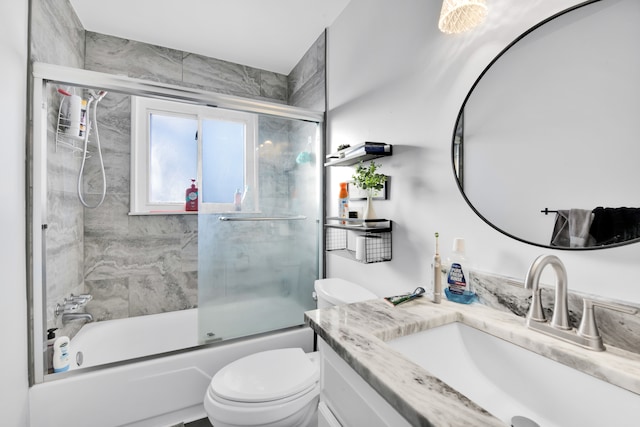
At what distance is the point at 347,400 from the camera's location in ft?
2.11

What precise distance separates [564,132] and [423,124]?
0.51 m

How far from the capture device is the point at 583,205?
27.0 inches

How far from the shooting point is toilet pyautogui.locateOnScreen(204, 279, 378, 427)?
1056 mm

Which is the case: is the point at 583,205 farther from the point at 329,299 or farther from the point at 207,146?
the point at 207,146

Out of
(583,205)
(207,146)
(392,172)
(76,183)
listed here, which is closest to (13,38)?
(207,146)

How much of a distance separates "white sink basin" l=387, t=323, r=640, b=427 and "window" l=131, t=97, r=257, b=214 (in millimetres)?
1337

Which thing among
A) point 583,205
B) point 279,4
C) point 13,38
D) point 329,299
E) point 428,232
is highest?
point 279,4

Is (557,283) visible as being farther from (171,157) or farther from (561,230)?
(171,157)

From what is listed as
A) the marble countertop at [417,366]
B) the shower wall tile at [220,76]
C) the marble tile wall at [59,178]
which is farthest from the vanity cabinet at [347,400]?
the shower wall tile at [220,76]

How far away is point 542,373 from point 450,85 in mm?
951

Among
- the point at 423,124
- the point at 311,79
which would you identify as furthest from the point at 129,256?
the point at 423,124

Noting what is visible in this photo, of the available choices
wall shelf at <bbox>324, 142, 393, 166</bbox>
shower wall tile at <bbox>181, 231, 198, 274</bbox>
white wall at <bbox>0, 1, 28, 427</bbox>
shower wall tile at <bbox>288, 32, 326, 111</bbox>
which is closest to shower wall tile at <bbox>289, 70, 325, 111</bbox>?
shower wall tile at <bbox>288, 32, 326, 111</bbox>

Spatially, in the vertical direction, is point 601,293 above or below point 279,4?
below

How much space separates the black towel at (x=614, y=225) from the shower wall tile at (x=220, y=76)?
2.59 metres
